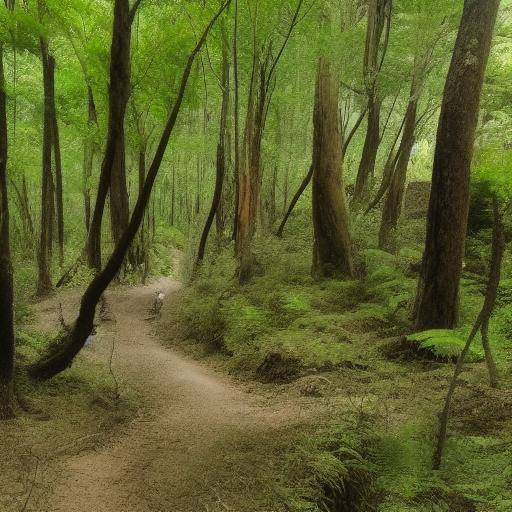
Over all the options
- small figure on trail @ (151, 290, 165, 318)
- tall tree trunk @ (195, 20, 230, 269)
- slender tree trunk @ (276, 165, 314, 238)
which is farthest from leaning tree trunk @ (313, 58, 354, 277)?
small figure on trail @ (151, 290, 165, 318)

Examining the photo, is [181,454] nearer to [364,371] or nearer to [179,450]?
[179,450]

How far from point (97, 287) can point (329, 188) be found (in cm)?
589

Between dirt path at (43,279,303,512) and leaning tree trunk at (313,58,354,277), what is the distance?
3.85 meters

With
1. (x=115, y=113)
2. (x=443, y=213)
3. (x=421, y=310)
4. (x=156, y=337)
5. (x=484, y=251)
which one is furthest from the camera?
(x=156, y=337)

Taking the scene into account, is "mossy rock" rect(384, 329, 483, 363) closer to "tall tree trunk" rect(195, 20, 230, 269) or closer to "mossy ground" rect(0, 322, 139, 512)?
"mossy ground" rect(0, 322, 139, 512)

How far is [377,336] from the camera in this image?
22.7 ft

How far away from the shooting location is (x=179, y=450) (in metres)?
4.41

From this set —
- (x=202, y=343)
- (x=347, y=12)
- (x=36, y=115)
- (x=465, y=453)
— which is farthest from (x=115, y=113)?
(x=36, y=115)

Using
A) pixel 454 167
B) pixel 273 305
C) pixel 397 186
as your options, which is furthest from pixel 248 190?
pixel 454 167

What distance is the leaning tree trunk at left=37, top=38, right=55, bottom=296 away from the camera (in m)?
11.0

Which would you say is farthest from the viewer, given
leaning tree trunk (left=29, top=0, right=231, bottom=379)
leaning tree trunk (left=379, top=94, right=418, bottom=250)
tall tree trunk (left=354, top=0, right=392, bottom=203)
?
leaning tree trunk (left=379, top=94, right=418, bottom=250)

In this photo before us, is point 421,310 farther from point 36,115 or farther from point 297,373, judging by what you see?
point 36,115

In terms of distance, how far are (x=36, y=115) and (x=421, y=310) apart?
1559 centimetres

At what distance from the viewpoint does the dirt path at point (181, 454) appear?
3486 mm
